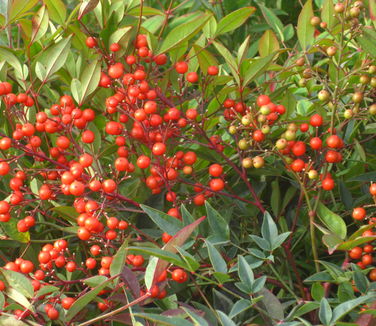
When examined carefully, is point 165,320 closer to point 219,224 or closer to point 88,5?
point 219,224

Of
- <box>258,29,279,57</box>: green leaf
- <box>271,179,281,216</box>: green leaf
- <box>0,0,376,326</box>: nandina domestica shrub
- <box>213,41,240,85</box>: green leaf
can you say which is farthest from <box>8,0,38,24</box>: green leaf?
<box>271,179,281,216</box>: green leaf

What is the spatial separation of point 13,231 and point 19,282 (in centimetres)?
24

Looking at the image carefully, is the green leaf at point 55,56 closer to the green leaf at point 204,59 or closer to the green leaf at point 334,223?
the green leaf at point 204,59

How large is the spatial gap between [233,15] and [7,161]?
56 cm

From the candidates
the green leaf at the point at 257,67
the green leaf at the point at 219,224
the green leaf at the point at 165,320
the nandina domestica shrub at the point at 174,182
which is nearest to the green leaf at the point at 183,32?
the nandina domestica shrub at the point at 174,182

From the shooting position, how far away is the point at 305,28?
1.27 meters

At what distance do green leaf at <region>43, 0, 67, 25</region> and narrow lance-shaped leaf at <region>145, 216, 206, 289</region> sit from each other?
542 mm

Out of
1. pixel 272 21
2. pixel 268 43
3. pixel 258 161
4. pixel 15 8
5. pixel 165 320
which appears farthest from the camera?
pixel 272 21

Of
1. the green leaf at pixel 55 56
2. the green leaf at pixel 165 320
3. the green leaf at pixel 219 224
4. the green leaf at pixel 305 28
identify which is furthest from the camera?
the green leaf at pixel 305 28

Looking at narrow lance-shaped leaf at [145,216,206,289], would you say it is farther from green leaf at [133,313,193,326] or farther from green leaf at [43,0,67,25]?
green leaf at [43,0,67,25]

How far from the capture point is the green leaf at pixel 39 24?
1.20m

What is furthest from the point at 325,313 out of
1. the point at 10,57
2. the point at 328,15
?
the point at 10,57

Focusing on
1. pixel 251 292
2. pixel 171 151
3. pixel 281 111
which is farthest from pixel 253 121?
pixel 251 292

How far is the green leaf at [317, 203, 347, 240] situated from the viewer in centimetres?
104
